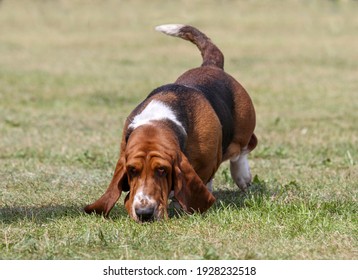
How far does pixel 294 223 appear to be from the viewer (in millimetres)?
6520

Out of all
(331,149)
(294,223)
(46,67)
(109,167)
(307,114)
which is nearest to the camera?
(294,223)

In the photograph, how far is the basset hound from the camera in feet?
21.1

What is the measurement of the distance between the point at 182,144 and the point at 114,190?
662mm

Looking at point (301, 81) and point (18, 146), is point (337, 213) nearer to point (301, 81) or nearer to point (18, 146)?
point (18, 146)

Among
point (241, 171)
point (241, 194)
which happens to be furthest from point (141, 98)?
point (241, 194)

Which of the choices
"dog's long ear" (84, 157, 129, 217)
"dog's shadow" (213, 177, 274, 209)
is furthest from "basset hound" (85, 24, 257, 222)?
"dog's shadow" (213, 177, 274, 209)

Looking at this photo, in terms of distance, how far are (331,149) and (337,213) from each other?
14.7ft

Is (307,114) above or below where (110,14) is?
above

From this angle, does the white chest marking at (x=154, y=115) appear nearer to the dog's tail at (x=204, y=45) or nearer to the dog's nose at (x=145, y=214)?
the dog's nose at (x=145, y=214)

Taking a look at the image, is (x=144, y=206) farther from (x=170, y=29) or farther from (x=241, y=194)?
(x=170, y=29)

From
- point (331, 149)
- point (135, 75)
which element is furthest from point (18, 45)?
point (331, 149)

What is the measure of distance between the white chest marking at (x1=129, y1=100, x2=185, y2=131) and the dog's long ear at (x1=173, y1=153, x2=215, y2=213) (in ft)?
1.36

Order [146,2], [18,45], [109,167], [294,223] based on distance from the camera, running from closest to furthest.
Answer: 1. [294,223]
2. [109,167]
3. [18,45]
4. [146,2]
